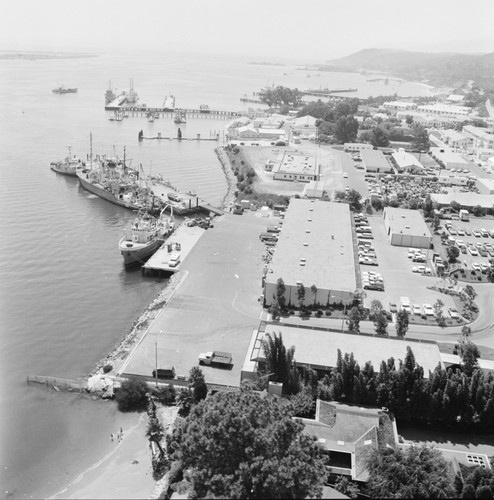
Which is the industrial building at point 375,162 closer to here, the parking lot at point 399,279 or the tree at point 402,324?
the parking lot at point 399,279

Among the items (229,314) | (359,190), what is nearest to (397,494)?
(229,314)

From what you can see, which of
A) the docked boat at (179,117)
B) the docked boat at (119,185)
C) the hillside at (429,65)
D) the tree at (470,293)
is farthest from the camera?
the hillside at (429,65)

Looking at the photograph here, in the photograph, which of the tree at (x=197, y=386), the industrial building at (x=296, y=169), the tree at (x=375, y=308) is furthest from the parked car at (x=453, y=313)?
the industrial building at (x=296, y=169)

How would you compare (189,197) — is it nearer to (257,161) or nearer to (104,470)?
(257,161)

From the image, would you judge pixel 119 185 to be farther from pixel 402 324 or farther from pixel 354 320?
pixel 402 324

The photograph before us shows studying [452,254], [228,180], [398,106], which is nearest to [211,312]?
[452,254]
